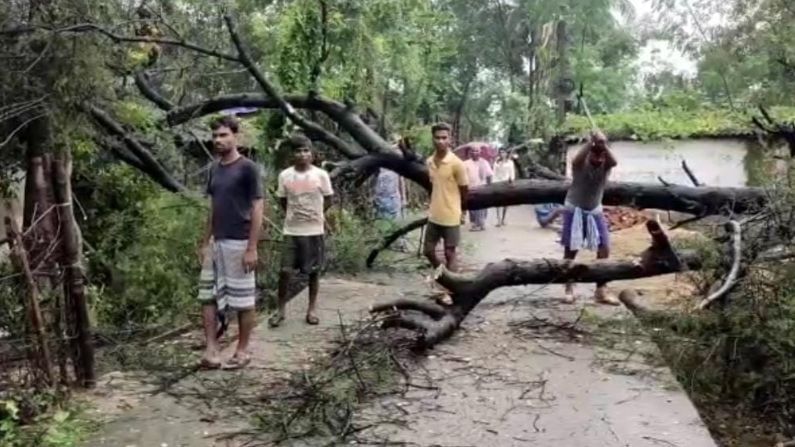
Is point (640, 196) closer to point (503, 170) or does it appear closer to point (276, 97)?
point (276, 97)

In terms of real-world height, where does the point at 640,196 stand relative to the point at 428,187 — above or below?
below

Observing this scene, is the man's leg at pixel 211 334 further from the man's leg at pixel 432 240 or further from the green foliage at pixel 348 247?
the green foliage at pixel 348 247

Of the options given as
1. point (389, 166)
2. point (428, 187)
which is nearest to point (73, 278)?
point (428, 187)

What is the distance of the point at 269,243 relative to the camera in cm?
917

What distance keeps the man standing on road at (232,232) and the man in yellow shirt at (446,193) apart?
102 inches

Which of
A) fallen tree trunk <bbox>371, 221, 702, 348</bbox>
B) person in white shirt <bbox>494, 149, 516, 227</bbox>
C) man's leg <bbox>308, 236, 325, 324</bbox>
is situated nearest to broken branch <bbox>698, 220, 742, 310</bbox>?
fallen tree trunk <bbox>371, 221, 702, 348</bbox>

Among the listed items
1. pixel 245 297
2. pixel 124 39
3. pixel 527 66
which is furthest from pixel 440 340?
pixel 527 66

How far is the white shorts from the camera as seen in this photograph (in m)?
5.64

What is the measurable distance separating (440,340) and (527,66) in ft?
94.4

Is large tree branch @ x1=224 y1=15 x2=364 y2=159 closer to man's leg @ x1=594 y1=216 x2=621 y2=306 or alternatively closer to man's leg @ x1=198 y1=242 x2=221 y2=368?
man's leg @ x1=198 y1=242 x2=221 y2=368

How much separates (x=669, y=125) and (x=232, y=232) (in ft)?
53.4

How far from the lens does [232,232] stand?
563 centimetres

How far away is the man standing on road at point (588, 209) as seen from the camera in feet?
25.3

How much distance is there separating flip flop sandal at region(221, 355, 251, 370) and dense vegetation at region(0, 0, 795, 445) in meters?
1.23
